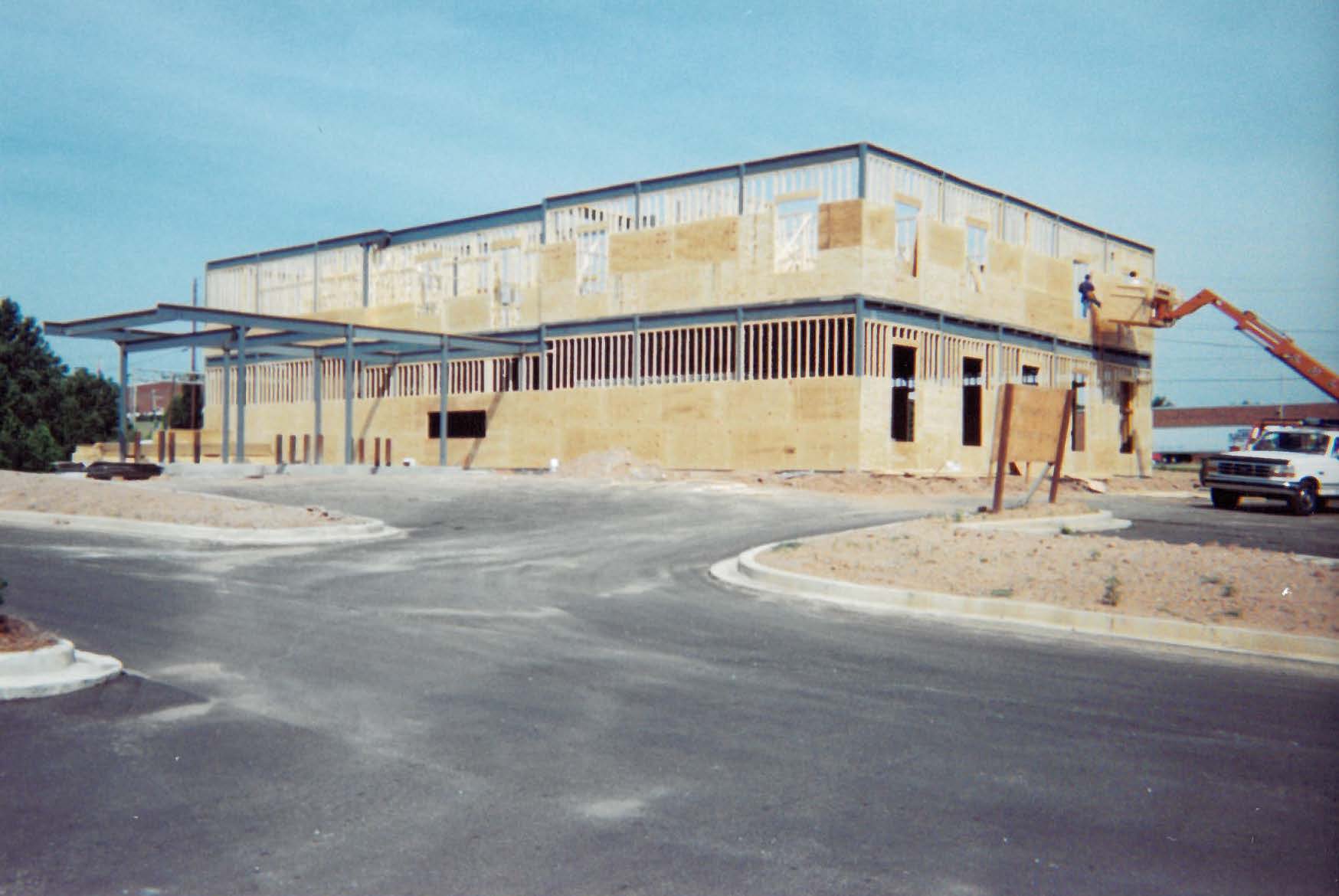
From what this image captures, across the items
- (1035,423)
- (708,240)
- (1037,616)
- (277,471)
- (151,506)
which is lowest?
(1037,616)

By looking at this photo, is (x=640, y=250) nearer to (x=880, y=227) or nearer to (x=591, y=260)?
(x=591, y=260)

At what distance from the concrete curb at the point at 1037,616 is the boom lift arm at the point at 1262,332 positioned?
32.9 metres

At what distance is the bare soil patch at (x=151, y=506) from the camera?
60.0ft

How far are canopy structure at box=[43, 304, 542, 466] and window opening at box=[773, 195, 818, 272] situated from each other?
9608 millimetres

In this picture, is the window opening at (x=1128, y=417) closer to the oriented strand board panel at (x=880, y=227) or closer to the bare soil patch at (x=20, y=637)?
the oriented strand board panel at (x=880, y=227)

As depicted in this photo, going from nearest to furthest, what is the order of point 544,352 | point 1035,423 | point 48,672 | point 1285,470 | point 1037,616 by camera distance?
point 48,672
point 1037,616
point 1035,423
point 1285,470
point 544,352

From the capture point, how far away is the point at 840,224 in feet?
99.7

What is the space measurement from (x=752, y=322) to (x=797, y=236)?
9.10 feet

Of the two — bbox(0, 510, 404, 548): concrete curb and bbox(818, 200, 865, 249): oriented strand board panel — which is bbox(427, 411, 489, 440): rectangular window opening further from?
bbox(0, 510, 404, 548): concrete curb

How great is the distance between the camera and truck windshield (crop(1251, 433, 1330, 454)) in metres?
26.4

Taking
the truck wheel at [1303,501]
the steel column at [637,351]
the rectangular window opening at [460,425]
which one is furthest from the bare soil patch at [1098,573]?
the rectangular window opening at [460,425]

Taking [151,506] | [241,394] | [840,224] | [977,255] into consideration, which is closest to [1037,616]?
[151,506]

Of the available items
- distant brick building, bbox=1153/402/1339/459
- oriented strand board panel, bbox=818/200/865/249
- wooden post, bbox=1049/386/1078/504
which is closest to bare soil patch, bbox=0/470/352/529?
wooden post, bbox=1049/386/1078/504

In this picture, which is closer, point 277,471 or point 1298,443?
point 1298,443
